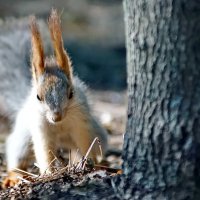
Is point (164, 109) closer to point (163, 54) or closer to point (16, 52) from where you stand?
point (163, 54)

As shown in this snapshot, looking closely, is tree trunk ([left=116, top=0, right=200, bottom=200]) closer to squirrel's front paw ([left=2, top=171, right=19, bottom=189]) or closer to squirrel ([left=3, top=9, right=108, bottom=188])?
squirrel ([left=3, top=9, right=108, bottom=188])

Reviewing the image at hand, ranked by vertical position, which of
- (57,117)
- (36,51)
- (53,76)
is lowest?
(57,117)

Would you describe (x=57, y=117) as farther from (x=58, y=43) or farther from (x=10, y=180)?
(x=10, y=180)

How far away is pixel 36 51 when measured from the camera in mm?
3951

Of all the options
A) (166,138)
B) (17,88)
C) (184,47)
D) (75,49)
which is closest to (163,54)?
(184,47)

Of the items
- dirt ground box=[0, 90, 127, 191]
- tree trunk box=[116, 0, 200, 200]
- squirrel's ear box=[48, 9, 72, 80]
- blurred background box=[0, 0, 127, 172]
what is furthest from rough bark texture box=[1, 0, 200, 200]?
blurred background box=[0, 0, 127, 172]

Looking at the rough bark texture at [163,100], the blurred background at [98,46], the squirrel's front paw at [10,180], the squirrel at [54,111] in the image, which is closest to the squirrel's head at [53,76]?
the squirrel at [54,111]

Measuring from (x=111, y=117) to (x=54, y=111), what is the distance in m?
2.76

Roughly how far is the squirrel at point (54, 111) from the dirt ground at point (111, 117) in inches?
18.8

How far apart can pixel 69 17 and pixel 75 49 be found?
145 centimetres

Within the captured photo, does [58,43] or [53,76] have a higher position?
[58,43]

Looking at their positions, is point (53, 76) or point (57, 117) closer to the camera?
point (57, 117)

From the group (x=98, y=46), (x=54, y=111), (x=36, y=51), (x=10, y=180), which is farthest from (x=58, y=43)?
(x=98, y=46)

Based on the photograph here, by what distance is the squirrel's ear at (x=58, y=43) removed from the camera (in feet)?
12.3
